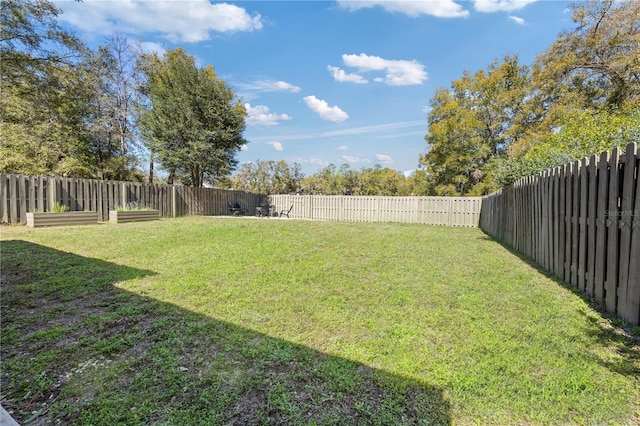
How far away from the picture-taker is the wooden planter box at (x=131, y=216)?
919cm

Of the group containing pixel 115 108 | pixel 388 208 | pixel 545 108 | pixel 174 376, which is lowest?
pixel 174 376

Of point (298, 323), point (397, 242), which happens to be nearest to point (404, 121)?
point (397, 242)

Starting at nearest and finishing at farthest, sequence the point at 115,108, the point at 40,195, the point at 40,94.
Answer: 1. the point at 40,195
2. the point at 40,94
3. the point at 115,108

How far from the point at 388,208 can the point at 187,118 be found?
1189 centimetres

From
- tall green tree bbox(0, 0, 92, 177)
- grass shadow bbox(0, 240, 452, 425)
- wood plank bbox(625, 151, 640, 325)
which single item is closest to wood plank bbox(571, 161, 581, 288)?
wood plank bbox(625, 151, 640, 325)

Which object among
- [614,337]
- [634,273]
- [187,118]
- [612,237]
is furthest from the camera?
[187,118]

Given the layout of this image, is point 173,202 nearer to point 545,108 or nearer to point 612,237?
point 612,237

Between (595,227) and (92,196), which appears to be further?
(92,196)

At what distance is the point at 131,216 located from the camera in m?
9.69

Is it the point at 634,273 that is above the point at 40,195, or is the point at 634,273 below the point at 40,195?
below

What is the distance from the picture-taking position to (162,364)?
202 cm

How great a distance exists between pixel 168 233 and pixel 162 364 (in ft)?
18.4

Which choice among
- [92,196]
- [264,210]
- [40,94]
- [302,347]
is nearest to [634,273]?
[302,347]

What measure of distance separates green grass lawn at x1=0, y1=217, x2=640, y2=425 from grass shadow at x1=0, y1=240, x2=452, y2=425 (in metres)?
0.01
